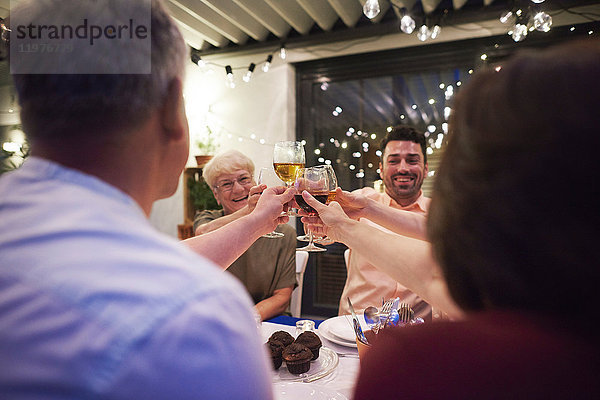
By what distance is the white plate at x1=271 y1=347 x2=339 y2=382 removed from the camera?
1198 mm

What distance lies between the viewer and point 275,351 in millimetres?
1274

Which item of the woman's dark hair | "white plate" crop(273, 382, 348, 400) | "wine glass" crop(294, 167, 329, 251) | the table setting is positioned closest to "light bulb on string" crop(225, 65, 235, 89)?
"wine glass" crop(294, 167, 329, 251)

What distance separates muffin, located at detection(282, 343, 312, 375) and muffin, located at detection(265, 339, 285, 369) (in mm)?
24

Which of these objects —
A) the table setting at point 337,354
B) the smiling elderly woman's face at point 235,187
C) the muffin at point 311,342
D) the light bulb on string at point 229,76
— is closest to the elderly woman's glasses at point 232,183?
the smiling elderly woman's face at point 235,187

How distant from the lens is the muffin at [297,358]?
1.23 m

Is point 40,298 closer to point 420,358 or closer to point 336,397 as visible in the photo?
point 420,358

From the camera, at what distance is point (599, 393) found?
38cm

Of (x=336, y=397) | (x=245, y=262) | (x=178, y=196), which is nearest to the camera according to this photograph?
(x=336, y=397)

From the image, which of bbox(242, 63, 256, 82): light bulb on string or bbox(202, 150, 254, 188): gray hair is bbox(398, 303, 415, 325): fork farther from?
bbox(242, 63, 256, 82): light bulb on string

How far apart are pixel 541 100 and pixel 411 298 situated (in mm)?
1996

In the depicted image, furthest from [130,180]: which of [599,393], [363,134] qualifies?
[363,134]

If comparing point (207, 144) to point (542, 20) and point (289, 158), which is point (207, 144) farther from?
point (542, 20)

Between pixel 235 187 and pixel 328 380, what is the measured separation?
1.84 metres

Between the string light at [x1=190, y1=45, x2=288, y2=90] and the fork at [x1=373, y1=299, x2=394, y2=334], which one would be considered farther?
the string light at [x1=190, y1=45, x2=288, y2=90]
